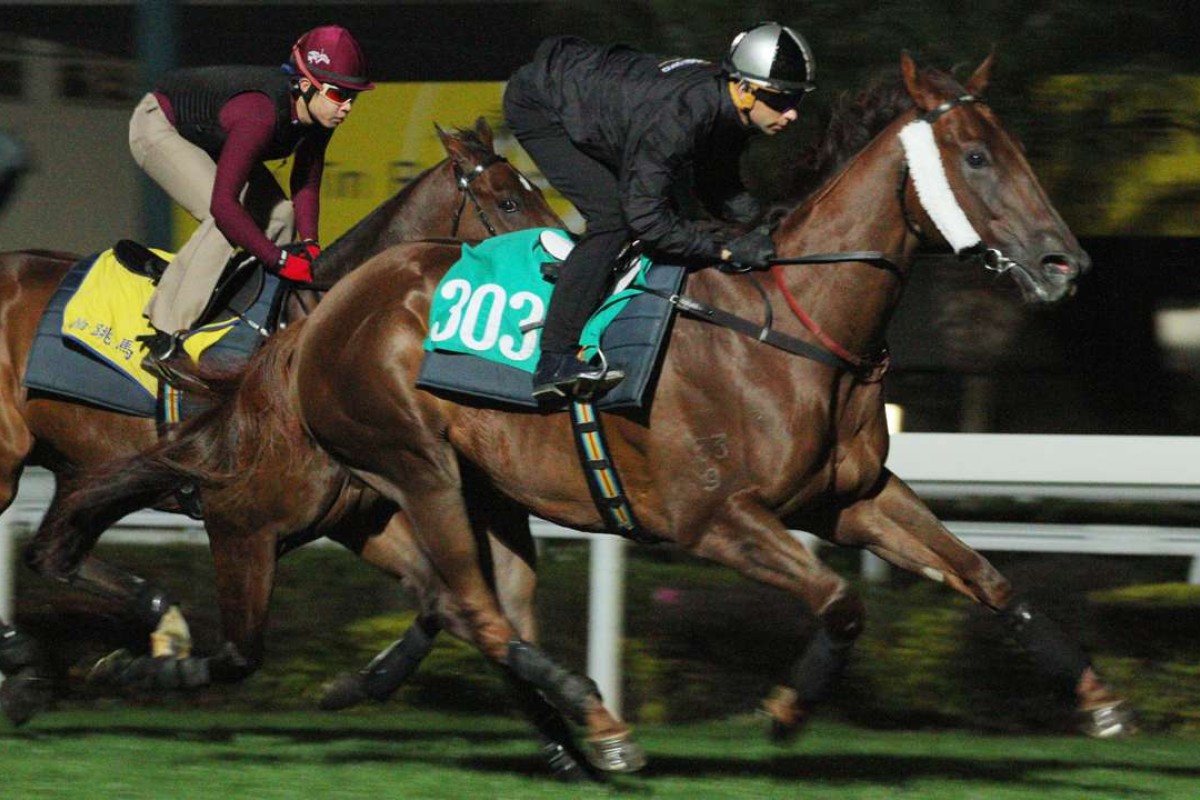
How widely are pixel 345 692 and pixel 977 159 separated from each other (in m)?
2.28

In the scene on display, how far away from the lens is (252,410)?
529 centimetres

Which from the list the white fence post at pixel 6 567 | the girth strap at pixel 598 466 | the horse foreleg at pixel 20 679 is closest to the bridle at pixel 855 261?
the girth strap at pixel 598 466

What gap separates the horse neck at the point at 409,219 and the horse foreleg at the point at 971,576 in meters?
1.78

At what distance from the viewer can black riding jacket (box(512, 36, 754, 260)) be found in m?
4.54

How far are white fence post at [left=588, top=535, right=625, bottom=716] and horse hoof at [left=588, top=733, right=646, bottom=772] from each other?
4.66 ft

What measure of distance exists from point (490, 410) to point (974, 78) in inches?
56.1

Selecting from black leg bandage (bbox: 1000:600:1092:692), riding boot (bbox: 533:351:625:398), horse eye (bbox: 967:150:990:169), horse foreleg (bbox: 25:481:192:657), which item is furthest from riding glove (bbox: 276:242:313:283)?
black leg bandage (bbox: 1000:600:1092:692)

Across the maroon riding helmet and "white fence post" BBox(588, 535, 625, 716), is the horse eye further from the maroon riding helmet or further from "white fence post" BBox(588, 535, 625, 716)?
"white fence post" BBox(588, 535, 625, 716)

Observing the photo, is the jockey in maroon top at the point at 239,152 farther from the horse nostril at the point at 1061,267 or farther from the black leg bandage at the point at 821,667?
the horse nostril at the point at 1061,267

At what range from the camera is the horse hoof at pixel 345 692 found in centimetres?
541

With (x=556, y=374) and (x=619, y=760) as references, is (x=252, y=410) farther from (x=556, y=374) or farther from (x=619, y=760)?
(x=619, y=760)

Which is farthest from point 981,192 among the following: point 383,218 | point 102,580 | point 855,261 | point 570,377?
point 102,580

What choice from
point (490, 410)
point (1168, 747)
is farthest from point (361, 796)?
point (1168, 747)

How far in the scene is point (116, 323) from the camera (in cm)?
572
